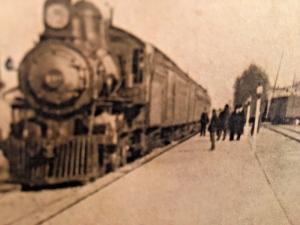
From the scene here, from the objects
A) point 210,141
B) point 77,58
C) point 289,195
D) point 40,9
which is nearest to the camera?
point 40,9

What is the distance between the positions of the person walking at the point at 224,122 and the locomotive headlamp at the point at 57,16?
0.66 meters

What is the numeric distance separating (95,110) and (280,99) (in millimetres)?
716

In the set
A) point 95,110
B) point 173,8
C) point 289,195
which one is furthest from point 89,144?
point 289,195

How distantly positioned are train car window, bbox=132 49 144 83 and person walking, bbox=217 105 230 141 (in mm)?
341

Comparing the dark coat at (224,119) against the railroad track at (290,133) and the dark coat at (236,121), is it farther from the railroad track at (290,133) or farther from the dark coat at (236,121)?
the railroad track at (290,133)

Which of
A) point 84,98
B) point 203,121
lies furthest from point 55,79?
point 203,121

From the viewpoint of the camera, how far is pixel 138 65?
1.66 meters

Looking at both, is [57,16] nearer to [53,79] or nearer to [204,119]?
[53,79]

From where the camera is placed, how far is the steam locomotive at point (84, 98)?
1.53m

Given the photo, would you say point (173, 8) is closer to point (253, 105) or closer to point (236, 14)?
point (236, 14)

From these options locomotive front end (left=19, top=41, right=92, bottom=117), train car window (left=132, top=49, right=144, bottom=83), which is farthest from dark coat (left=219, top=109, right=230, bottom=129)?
locomotive front end (left=19, top=41, right=92, bottom=117)

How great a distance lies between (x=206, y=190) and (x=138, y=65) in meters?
0.56

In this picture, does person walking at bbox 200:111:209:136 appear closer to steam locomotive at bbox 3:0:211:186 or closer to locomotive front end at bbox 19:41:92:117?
steam locomotive at bbox 3:0:211:186

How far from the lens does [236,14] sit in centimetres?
177
